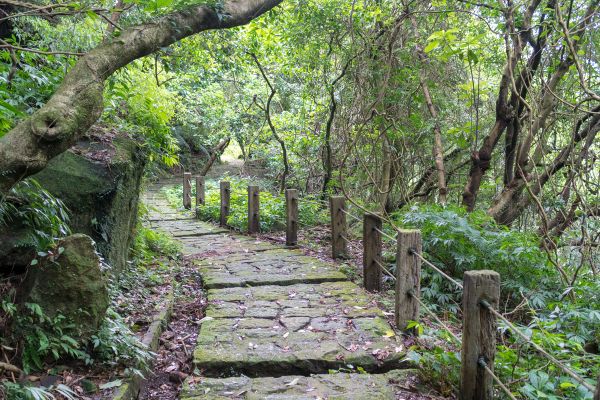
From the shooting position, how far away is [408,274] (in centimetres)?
444

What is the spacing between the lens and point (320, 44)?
9.59m

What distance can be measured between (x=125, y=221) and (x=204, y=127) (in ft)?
54.5

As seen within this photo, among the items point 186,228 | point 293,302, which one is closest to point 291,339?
point 293,302

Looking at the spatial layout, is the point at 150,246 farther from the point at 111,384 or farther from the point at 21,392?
the point at 21,392

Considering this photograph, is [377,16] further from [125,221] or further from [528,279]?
[125,221]

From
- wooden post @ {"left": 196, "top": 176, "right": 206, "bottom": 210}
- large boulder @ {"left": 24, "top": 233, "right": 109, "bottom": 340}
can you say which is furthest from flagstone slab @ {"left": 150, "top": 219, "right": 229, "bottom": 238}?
large boulder @ {"left": 24, "top": 233, "right": 109, "bottom": 340}

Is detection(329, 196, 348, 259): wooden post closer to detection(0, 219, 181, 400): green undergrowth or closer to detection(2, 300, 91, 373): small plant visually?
detection(0, 219, 181, 400): green undergrowth

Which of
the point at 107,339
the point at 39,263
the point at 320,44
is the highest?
the point at 320,44

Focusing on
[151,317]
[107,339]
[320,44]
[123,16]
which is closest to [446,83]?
[320,44]

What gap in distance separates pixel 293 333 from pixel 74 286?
1.97m

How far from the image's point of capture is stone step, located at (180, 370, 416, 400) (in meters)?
3.32

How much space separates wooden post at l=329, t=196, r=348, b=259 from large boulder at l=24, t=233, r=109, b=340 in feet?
13.4

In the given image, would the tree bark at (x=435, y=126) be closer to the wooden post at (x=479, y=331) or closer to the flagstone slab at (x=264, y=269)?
the flagstone slab at (x=264, y=269)

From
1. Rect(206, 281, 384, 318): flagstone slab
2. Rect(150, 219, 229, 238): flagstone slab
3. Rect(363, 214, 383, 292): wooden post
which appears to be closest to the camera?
Rect(206, 281, 384, 318): flagstone slab
